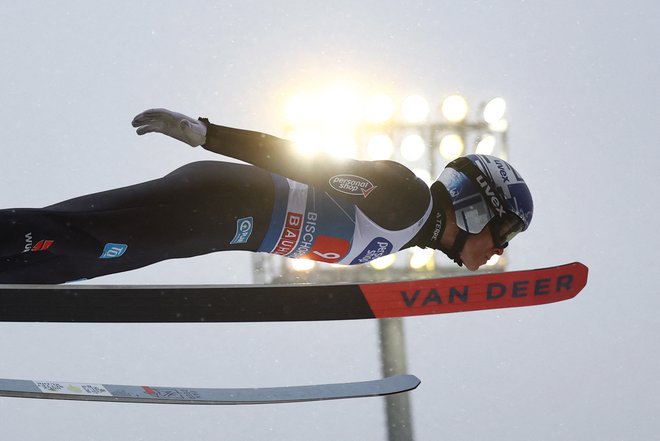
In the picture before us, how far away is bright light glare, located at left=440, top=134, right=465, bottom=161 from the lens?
605 centimetres

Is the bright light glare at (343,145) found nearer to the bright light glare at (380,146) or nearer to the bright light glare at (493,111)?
the bright light glare at (380,146)

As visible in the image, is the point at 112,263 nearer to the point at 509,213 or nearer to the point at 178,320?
the point at 178,320

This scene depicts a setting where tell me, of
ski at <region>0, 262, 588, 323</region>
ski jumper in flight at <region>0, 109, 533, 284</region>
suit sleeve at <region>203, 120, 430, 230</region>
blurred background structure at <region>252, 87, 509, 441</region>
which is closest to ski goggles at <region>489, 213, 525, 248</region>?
ski jumper in flight at <region>0, 109, 533, 284</region>

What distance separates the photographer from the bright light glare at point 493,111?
5.96m

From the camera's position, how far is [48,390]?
3.02 meters

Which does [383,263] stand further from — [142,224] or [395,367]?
[142,224]

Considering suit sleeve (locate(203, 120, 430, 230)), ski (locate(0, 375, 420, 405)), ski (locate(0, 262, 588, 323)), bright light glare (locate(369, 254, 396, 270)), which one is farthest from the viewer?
bright light glare (locate(369, 254, 396, 270))

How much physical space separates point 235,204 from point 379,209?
0.50 meters

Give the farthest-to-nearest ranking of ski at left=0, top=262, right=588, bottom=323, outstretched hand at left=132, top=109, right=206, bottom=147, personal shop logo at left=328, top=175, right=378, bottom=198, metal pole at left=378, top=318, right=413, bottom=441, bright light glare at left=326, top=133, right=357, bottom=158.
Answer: bright light glare at left=326, top=133, right=357, bottom=158 < metal pole at left=378, top=318, right=413, bottom=441 < ski at left=0, top=262, right=588, bottom=323 < personal shop logo at left=328, top=175, right=378, bottom=198 < outstretched hand at left=132, top=109, right=206, bottom=147

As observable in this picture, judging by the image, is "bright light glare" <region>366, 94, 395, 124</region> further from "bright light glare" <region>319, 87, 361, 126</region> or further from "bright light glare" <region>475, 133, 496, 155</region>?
"bright light glare" <region>475, 133, 496, 155</region>

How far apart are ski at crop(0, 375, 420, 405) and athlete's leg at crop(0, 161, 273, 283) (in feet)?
2.50

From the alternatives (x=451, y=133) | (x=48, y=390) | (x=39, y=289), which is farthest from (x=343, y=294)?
(x=451, y=133)

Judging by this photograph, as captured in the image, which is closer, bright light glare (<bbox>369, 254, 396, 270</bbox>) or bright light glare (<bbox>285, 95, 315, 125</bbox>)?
bright light glare (<bbox>369, 254, 396, 270</bbox>)

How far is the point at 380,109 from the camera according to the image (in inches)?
255
